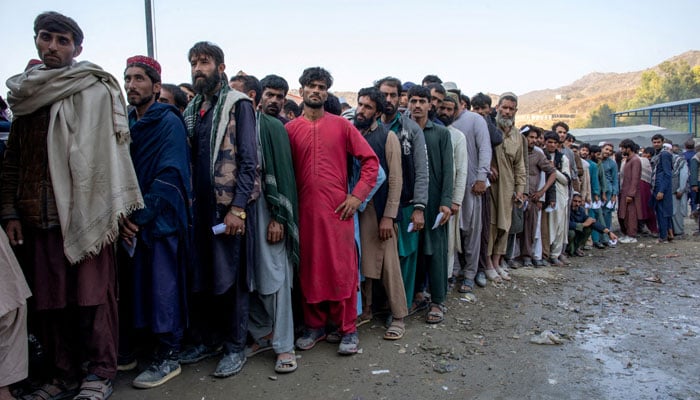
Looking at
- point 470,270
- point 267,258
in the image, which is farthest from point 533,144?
point 267,258

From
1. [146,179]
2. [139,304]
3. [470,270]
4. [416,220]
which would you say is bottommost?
[470,270]

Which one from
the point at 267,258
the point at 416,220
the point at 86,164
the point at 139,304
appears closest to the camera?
the point at 86,164

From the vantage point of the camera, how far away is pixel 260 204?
3439mm

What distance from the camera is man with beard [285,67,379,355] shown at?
11.7 ft

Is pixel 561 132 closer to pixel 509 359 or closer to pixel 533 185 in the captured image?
pixel 533 185

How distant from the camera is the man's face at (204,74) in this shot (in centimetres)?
335

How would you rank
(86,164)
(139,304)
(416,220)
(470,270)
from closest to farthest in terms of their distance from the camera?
(86,164) → (139,304) → (416,220) → (470,270)

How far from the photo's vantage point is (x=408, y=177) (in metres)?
4.33

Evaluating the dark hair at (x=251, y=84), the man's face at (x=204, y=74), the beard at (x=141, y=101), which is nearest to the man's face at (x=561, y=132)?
the dark hair at (x=251, y=84)

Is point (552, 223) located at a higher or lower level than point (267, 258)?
lower

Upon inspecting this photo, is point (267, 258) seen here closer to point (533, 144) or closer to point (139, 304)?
point (139, 304)

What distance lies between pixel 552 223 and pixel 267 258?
17.5 ft

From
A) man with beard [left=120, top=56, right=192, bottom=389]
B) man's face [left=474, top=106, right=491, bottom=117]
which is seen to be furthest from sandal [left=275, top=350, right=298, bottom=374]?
man's face [left=474, top=106, right=491, bottom=117]

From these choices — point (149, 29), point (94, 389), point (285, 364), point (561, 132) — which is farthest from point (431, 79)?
point (94, 389)
